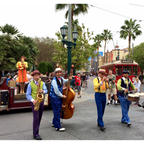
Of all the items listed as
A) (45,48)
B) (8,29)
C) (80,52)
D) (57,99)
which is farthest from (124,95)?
(45,48)

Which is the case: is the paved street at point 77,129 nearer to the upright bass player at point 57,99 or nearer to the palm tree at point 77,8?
the upright bass player at point 57,99

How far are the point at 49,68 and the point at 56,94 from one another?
23.7 m

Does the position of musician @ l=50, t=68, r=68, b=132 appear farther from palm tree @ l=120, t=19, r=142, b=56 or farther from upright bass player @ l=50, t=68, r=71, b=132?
palm tree @ l=120, t=19, r=142, b=56

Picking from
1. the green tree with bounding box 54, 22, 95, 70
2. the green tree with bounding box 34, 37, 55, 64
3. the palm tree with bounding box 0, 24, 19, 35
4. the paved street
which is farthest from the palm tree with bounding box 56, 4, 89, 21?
the green tree with bounding box 34, 37, 55, 64

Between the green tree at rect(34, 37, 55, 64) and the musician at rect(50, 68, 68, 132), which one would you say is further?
the green tree at rect(34, 37, 55, 64)

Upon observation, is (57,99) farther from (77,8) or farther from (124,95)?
(77,8)

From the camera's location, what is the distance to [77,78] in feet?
37.4

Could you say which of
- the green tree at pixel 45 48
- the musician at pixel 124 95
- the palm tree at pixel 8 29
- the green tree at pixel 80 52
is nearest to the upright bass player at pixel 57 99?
the musician at pixel 124 95

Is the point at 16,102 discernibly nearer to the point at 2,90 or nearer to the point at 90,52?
the point at 2,90

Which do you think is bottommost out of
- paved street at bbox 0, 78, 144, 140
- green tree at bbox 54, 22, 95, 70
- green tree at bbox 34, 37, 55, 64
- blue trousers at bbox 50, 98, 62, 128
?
paved street at bbox 0, 78, 144, 140

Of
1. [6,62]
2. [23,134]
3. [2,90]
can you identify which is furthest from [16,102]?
[6,62]

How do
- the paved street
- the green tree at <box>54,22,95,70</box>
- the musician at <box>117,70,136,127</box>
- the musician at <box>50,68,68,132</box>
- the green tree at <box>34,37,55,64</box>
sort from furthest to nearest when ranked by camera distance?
1. the green tree at <box>34,37,55,64</box>
2. the green tree at <box>54,22,95,70</box>
3. the musician at <box>117,70,136,127</box>
4. the musician at <box>50,68,68,132</box>
5. the paved street

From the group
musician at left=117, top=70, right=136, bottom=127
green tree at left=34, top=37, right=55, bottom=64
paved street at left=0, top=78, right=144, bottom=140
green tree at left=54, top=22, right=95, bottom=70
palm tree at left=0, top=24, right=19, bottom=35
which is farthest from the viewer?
green tree at left=34, top=37, right=55, bottom=64

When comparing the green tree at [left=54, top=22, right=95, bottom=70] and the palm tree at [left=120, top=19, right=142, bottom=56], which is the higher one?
the palm tree at [left=120, top=19, right=142, bottom=56]
